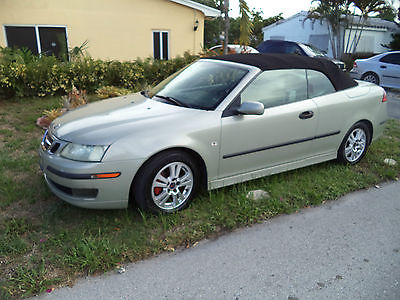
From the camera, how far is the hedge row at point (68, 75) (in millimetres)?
7685

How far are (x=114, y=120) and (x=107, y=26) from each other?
31.1 ft

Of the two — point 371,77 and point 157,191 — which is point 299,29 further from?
point 157,191

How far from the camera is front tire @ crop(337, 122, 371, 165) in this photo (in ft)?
15.7

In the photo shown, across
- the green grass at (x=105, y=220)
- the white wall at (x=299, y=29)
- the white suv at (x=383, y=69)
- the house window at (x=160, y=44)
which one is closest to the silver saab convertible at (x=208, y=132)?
the green grass at (x=105, y=220)

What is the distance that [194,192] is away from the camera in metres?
3.72

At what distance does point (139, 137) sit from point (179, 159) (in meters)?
0.44

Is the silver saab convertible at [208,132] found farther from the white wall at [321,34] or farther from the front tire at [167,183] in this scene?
the white wall at [321,34]

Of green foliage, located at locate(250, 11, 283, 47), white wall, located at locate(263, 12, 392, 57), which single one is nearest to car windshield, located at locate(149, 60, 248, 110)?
white wall, located at locate(263, 12, 392, 57)

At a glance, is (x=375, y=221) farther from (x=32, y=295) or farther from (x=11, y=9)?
(x=11, y=9)

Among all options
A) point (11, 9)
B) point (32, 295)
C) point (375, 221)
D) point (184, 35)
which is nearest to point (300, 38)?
point (184, 35)

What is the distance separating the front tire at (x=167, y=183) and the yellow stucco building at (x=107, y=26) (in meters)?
7.92

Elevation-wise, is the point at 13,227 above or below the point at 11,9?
below

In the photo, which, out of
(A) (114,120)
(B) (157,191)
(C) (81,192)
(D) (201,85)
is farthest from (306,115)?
(C) (81,192)

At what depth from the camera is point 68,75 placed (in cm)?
825
